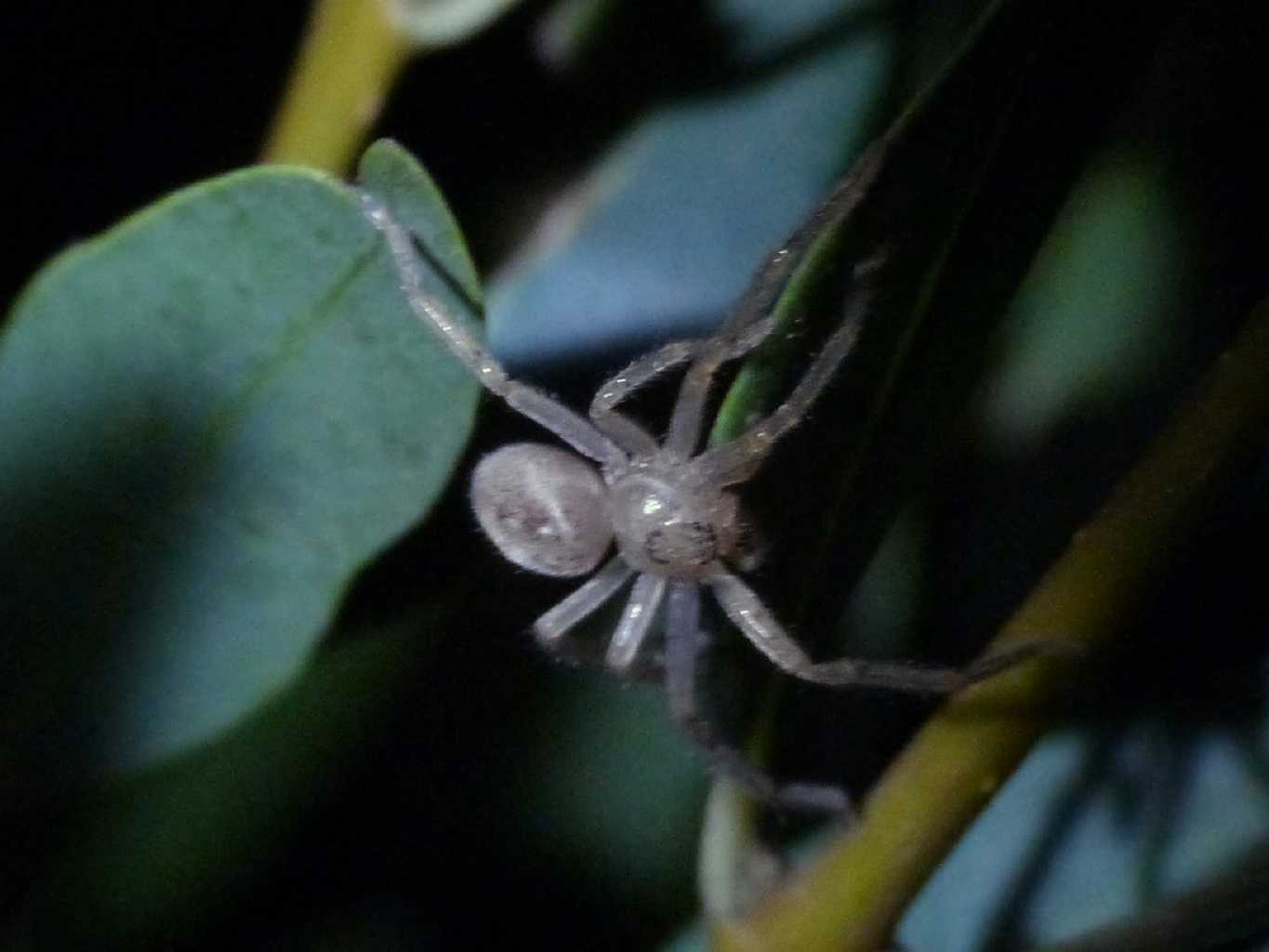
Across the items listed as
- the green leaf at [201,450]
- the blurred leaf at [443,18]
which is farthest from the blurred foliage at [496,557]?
the blurred leaf at [443,18]

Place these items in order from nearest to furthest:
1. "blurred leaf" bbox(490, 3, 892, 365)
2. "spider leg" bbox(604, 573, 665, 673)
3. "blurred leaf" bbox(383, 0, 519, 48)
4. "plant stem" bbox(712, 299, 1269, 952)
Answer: "plant stem" bbox(712, 299, 1269, 952) → "blurred leaf" bbox(383, 0, 519, 48) → "blurred leaf" bbox(490, 3, 892, 365) → "spider leg" bbox(604, 573, 665, 673)

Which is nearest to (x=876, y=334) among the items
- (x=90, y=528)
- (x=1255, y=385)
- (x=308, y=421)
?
(x=1255, y=385)

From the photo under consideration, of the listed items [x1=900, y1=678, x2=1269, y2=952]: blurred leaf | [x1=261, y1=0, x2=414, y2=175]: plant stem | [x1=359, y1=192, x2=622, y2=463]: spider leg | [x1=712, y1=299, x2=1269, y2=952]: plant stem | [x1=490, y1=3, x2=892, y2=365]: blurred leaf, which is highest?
[x1=261, y1=0, x2=414, y2=175]: plant stem

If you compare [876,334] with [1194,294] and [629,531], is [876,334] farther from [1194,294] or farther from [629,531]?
[629,531]

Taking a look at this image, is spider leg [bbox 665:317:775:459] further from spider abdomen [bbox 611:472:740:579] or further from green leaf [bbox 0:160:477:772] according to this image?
green leaf [bbox 0:160:477:772]

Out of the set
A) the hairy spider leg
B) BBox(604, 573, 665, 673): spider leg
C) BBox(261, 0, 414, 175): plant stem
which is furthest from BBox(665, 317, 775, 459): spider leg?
BBox(261, 0, 414, 175): plant stem

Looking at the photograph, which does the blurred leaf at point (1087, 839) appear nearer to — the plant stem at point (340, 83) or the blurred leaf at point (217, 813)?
the blurred leaf at point (217, 813)
